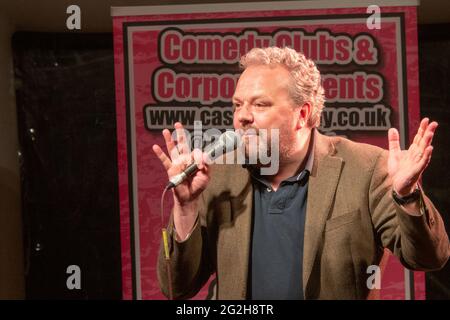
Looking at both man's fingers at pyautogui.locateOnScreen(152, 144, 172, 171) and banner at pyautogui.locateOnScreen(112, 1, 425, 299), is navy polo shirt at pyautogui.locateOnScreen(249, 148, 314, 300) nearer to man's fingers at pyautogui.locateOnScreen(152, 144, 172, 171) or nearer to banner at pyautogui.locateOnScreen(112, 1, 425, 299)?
banner at pyautogui.locateOnScreen(112, 1, 425, 299)

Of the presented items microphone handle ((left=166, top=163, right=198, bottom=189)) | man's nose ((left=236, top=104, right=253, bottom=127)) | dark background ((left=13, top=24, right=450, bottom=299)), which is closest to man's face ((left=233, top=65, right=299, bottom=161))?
man's nose ((left=236, top=104, right=253, bottom=127))

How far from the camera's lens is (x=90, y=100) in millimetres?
2885

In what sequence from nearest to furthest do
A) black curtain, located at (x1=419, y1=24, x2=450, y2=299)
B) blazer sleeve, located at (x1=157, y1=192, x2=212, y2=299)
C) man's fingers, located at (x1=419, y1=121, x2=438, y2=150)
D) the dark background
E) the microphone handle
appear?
man's fingers, located at (x1=419, y1=121, x2=438, y2=150) → the microphone handle → blazer sleeve, located at (x1=157, y1=192, x2=212, y2=299) → black curtain, located at (x1=419, y1=24, x2=450, y2=299) → the dark background

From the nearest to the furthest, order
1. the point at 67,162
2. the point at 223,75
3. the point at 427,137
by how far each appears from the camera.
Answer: the point at 427,137
the point at 223,75
the point at 67,162

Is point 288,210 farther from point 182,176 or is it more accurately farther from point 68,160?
point 68,160

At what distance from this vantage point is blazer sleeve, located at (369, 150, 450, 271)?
2484 mm

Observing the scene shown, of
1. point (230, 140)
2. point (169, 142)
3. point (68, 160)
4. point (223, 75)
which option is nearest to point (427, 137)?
point (230, 140)

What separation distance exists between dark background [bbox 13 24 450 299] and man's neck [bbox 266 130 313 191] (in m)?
0.70

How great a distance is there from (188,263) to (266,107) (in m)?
0.69

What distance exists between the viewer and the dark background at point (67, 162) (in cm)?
289

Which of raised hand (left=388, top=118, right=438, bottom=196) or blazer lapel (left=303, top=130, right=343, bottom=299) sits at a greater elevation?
raised hand (left=388, top=118, right=438, bottom=196)

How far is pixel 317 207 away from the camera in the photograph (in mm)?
2643

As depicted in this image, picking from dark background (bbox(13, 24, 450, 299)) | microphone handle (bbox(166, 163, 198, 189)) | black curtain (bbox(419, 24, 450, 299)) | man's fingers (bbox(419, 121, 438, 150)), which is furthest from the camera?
dark background (bbox(13, 24, 450, 299))
